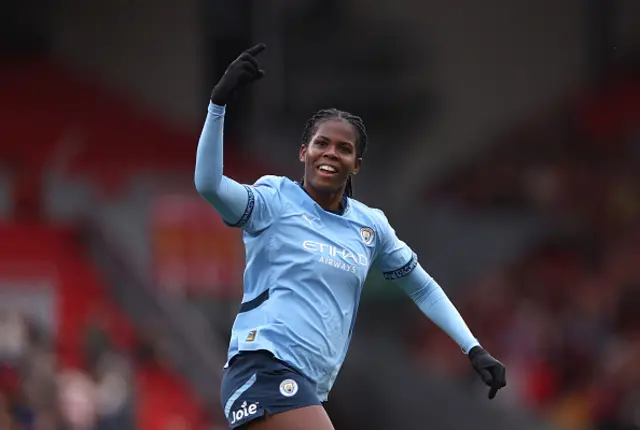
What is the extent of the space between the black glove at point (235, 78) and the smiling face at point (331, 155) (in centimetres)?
49

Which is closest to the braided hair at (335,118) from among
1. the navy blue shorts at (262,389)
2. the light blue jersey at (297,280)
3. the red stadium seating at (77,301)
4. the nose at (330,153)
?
the nose at (330,153)

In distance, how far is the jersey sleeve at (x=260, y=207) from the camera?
4859mm

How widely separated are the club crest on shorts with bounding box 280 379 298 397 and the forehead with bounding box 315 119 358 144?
0.96 m

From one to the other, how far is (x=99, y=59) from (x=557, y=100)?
19.8 feet

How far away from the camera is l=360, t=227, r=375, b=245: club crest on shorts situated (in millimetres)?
5238

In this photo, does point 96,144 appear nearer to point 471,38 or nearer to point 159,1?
point 159,1

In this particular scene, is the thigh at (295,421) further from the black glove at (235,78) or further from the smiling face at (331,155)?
the black glove at (235,78)

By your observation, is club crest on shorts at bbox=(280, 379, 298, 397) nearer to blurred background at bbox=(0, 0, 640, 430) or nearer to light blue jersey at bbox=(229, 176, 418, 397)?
light blue jersey at bbox=(229, 176, 418, 397)

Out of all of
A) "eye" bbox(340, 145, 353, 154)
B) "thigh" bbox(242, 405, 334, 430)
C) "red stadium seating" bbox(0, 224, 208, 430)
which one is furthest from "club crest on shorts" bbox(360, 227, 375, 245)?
"red stadium seating" bbox(0, 224, 208, 430)

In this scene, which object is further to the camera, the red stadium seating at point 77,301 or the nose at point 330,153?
the red stadium seating at point 77,301

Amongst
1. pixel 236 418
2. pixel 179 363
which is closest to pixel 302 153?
pixel 236 418

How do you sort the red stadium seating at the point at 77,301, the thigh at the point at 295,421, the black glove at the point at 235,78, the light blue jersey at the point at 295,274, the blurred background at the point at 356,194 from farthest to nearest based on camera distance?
1. the blurred background at the point at 356,194
2. the red stadium seating at the point at 77,301
3. the light blue jersey at the point at 295,274
4. the thigh at the point at 295,421
5. the black glove at the point at 235,78

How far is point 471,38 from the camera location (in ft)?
58.1

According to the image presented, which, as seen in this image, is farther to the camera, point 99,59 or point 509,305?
point 99,59
